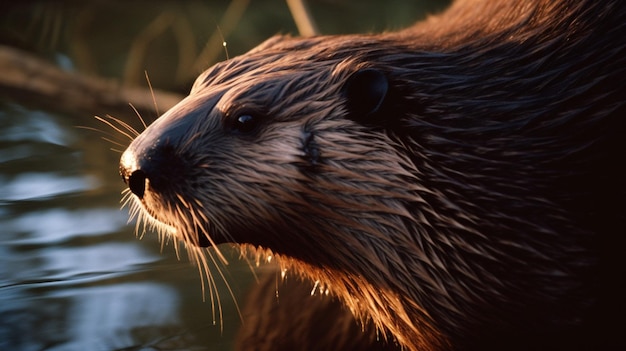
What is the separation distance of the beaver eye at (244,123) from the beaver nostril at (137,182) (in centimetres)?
30

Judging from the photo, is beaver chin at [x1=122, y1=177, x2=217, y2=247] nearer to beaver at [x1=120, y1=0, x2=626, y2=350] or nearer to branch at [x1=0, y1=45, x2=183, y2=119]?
beaver at [x1=120, y1=0, x2=626, y2=350]

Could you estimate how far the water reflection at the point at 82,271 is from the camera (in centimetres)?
301

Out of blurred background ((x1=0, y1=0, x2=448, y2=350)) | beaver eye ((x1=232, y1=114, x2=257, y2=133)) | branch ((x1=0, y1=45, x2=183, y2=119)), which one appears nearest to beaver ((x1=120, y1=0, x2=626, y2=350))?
beaver eye ((x1=232, y1=114, x2=257, y2=133))

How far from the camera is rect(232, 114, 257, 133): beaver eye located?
2609mm

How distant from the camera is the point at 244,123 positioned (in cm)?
262

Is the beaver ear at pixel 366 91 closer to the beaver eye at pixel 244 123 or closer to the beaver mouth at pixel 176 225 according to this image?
the beaver eye at pixel 244 123

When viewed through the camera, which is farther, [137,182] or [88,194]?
[88,194]

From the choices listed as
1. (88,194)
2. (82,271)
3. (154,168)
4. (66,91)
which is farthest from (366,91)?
(66,91)

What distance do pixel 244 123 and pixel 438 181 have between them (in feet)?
1.89

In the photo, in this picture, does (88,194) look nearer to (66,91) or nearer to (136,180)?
(66,91)

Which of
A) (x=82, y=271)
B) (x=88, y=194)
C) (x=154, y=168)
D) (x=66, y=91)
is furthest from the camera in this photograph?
(x=66, y=91)

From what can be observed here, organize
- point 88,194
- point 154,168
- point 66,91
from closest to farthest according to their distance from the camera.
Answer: point 154,168 → point 88,194 → point 66,91

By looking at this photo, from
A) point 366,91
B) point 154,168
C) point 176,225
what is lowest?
point 176,225

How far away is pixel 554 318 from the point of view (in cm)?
257
